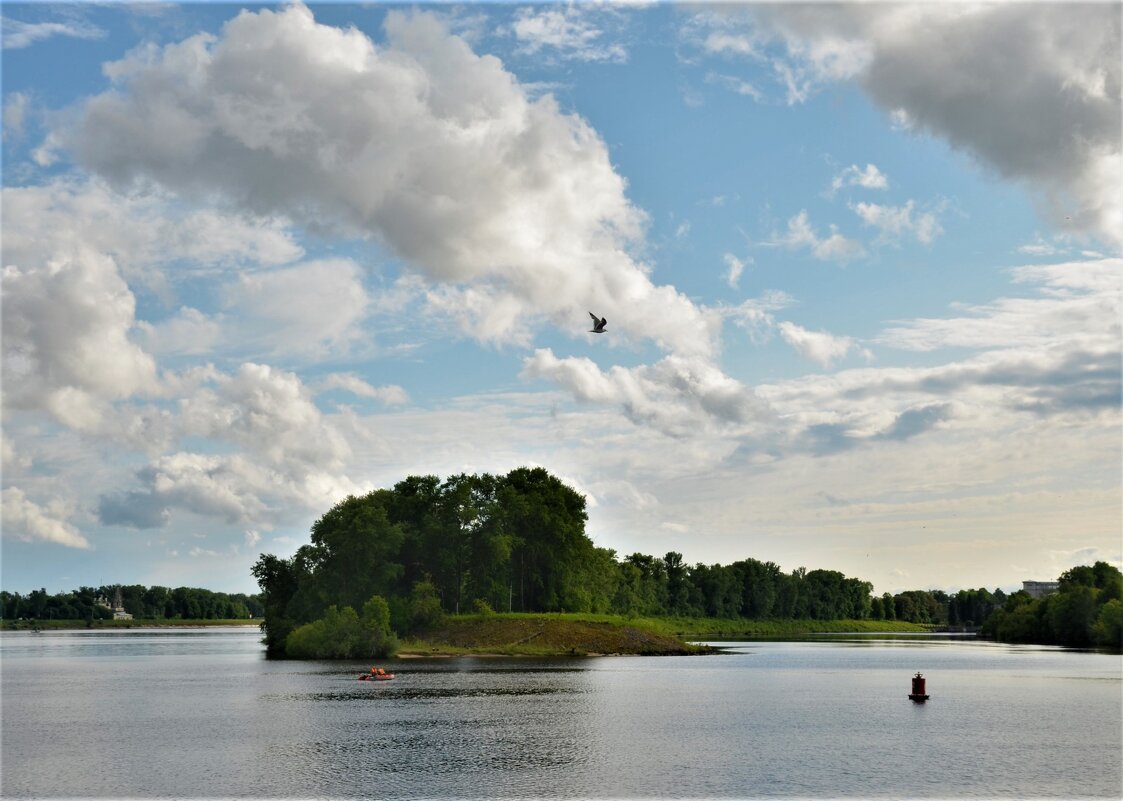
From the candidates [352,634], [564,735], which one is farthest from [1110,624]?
[564,735]

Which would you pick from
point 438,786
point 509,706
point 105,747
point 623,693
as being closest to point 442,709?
point 509,706

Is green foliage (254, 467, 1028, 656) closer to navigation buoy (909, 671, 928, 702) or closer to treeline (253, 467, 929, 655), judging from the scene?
treeline (253, 467, 929, 655)

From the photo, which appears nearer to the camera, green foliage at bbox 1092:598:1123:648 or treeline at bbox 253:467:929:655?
treeline at bbox 253:467:929:655

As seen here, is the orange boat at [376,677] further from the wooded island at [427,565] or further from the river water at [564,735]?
the wooded island at [427,565]

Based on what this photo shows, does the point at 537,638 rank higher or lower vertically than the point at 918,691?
lower

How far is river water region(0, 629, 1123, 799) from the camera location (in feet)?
154

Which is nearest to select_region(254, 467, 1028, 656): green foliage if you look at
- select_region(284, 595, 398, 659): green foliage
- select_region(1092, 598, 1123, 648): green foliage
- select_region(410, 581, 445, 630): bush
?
select_region(410, 581, 445, 630): bush

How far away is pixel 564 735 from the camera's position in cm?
6228

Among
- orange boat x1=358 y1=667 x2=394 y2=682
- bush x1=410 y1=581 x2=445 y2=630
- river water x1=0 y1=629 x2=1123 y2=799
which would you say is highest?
bush x1=410 y1=581 x2=445 y2=630

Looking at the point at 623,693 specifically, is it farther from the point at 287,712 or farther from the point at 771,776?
the point at 771,776

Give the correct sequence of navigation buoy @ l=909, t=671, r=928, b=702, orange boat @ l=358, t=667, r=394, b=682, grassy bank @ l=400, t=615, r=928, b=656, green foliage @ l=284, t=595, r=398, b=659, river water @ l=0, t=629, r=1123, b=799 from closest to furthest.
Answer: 1. river water @ l=0, t=629, r=1123, b=799
2. navigation buoy @ l=909, t=671, r=928, b=702
3. orange boat @ l=358, t=667, r=394, b=682
4. green foliage @ l=284, t=595, r=398, b=659
5. grassy bank @ l=400, t=615, r=928, b=656

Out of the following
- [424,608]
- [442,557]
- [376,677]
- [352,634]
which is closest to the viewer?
[376,677]

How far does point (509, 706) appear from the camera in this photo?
258ft

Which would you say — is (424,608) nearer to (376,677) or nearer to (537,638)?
(537,638)
